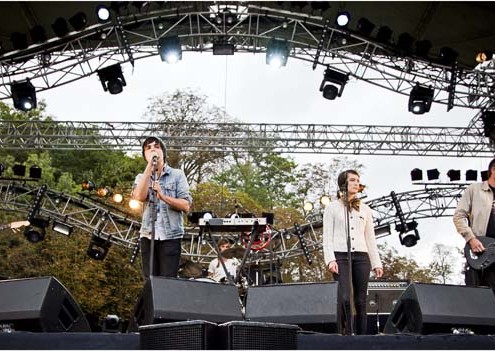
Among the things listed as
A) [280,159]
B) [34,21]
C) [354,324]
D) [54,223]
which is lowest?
[354,324]

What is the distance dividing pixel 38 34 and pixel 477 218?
844cm

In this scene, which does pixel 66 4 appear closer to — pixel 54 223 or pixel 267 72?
pixel 54 223

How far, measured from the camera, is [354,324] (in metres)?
4.77

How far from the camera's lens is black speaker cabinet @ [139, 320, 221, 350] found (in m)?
2.54

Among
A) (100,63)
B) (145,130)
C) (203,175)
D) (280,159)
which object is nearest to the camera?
(100,63)

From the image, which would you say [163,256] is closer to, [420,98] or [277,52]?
[277,52]

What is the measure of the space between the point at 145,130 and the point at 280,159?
53.9 feet

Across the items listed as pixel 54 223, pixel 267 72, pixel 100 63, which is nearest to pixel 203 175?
pixel 267 72

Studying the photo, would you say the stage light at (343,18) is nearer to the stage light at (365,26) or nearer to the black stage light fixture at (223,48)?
the stage light at (365,26)

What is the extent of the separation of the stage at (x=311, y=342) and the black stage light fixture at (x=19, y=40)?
9116 millimetres

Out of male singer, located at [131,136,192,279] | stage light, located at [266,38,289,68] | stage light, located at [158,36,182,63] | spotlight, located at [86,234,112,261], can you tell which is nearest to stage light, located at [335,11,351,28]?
stage light, located at [266,38,289,68]

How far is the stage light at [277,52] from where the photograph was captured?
37.8 ft

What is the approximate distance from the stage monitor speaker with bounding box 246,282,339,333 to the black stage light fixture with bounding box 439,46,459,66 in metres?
9.03

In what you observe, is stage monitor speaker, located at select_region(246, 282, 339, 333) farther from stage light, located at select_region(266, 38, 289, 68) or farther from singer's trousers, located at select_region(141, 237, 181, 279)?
stage light, located at select_region(266, 38, 289, 68)
